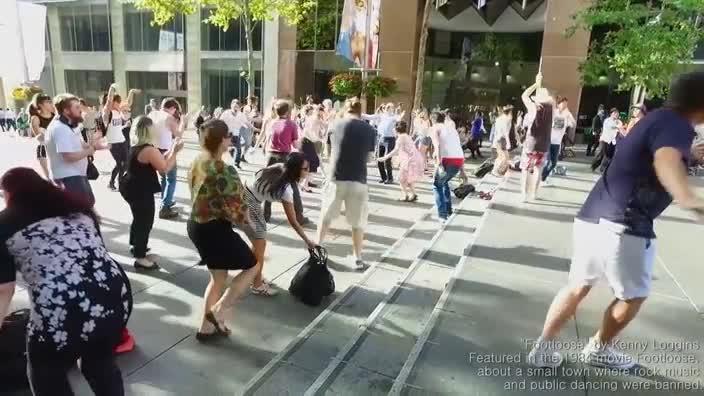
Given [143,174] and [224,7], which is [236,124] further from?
[143,174]

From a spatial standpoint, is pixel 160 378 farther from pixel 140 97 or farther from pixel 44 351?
pixel 140 97

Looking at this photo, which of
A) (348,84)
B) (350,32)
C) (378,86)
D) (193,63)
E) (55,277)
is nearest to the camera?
(55,277)

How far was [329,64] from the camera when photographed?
23.0 meters

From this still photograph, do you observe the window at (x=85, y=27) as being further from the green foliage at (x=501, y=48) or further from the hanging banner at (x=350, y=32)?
the green foliage at (x=501, y=48)

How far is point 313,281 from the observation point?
434 centimetres

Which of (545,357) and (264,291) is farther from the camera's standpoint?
(264,291)

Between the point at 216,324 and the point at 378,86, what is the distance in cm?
1646

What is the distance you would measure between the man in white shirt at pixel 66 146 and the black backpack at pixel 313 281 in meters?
2.26

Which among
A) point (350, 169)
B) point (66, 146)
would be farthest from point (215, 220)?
point (66, 146)

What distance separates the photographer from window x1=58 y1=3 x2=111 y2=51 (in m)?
29.9

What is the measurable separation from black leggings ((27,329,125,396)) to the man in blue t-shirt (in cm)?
240

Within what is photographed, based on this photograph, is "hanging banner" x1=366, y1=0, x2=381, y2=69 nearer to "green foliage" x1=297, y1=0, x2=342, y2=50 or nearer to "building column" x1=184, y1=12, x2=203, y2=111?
"green foliage" x1=297, y1=0, x2=342, y2=50

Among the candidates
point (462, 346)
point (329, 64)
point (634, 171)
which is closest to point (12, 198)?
point (462, 346)

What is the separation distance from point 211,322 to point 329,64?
20.7m
